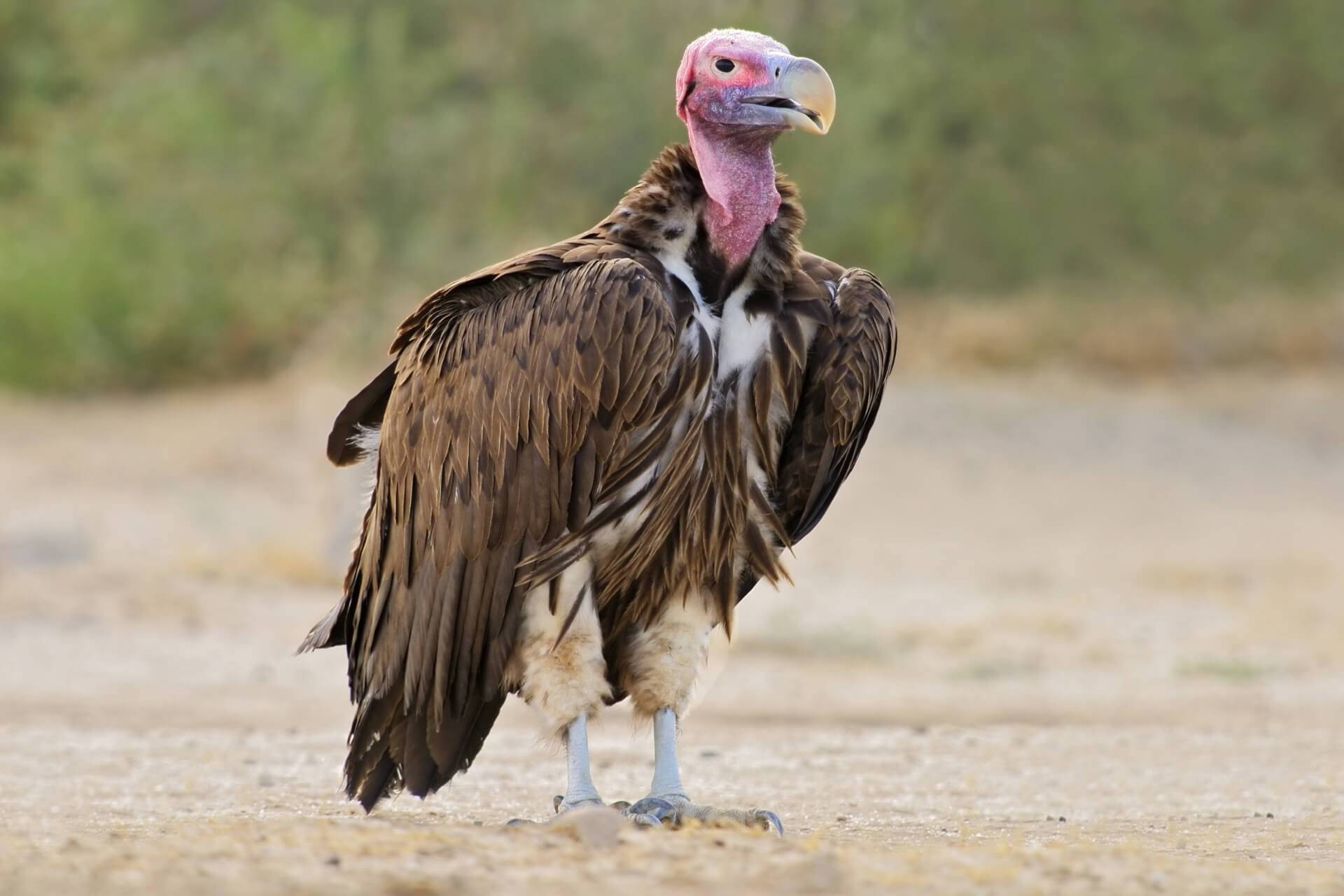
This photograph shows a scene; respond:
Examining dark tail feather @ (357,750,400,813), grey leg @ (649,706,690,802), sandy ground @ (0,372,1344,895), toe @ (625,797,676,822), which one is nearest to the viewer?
sandy ground @ (0,372,1344,895)

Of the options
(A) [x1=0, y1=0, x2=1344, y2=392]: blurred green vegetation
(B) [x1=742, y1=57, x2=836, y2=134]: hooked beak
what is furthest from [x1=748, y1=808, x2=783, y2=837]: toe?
(A) [x1=0, y1=0, x2=1344, y2=392]: blurred green vegetation

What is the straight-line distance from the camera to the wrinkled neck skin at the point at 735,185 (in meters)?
5.28

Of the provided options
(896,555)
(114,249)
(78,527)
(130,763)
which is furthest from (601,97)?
(130,763)

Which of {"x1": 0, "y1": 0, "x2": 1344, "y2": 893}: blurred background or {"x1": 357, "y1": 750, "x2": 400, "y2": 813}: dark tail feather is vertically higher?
{"x1": 0, "y1": 0, "x2": 1344, "y2": 893}: blurred background

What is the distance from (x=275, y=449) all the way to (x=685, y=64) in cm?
1643

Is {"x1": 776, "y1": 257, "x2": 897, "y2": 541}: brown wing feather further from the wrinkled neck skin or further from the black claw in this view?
the black claw

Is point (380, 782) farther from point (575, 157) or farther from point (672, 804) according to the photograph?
point (575, 157)

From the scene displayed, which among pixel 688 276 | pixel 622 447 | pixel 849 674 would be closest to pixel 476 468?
pixel 622 447

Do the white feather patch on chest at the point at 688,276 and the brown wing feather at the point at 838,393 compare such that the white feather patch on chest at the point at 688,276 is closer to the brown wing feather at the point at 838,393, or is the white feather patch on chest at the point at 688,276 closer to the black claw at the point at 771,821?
the brown wing feather at the point at 838,393

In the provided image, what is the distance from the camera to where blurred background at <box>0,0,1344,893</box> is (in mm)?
13703

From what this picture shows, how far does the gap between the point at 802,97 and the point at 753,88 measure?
0.17 metres

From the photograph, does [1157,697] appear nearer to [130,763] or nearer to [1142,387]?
[130,763]

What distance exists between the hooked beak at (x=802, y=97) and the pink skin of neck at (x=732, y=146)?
51 millimetres

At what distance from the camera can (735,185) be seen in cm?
529
